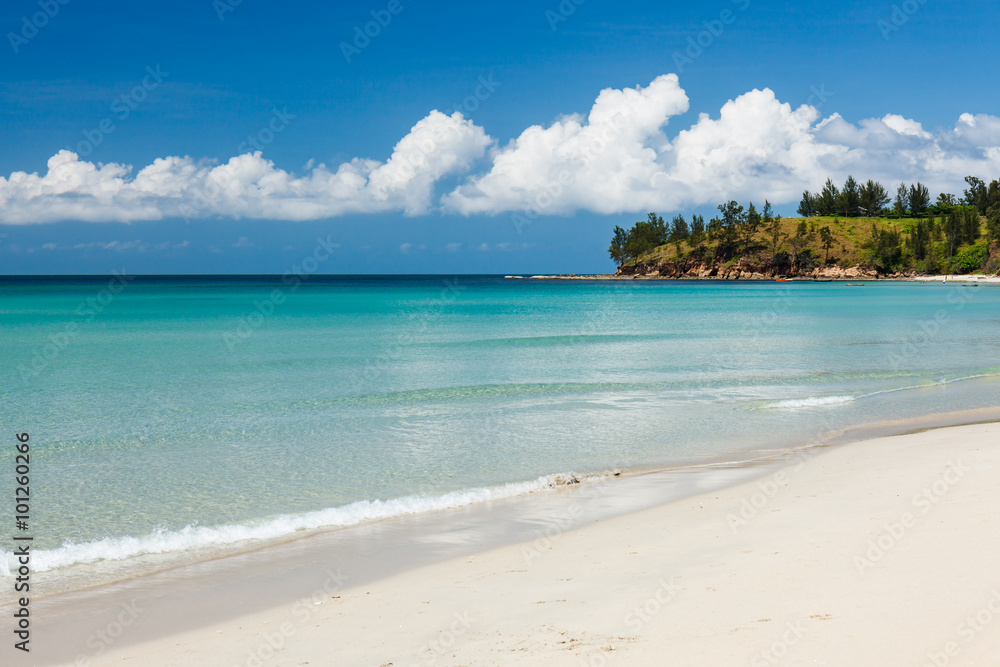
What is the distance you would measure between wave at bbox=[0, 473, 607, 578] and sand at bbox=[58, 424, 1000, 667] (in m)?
2.13

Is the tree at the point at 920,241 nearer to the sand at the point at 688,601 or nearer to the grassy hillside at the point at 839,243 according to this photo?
the grassy hillside at the point at 839,243

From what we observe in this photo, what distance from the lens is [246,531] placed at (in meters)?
8.68

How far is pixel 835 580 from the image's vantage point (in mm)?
5750

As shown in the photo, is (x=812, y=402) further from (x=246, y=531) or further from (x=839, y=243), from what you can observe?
(x=839, y=243)

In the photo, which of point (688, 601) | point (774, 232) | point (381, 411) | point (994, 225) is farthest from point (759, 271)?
point (688, 601)

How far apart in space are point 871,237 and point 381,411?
187051mm

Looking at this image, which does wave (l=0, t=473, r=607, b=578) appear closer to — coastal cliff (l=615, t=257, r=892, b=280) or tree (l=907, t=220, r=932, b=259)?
tree (l=907, t=220, r=932, b=259)

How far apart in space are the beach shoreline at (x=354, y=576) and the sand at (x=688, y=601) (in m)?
0.04

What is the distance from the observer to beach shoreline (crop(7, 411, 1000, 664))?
18.5 ft

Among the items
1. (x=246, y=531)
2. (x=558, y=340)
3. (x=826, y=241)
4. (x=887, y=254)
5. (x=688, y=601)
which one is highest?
(x=826, y=241)

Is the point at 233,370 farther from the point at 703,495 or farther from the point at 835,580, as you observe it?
the point at 835,580

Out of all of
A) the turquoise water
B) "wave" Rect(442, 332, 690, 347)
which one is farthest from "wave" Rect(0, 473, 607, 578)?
"wave" Rect(442, 332, 690, 347)

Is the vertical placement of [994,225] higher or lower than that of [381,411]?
higher

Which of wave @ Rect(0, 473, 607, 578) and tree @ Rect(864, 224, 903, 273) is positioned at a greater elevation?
tree @ Rect(864, 224, 903, 273)
